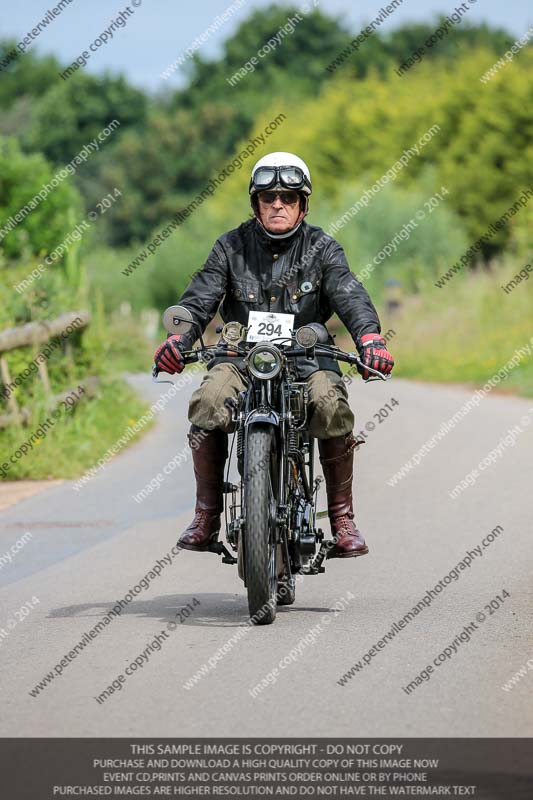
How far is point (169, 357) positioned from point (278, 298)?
61 cm

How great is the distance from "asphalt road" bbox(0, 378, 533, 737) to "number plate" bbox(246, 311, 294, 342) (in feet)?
4.27

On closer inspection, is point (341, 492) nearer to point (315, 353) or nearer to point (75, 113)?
point (315, 353)

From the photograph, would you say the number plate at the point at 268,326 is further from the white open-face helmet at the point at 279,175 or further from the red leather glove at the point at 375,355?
the white open-face helmet at the point at 279,175

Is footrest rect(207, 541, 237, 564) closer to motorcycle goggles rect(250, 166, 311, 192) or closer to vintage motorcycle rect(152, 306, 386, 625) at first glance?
vintage motorcycle rect(152, 306, 386, 625)

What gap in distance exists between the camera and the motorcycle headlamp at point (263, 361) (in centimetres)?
692

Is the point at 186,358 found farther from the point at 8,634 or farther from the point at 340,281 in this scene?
the point at 8,634

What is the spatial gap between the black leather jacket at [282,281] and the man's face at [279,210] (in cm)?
8

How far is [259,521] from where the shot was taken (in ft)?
22.1

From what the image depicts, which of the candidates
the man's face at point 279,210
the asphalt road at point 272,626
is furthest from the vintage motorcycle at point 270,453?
the man's face at point 279,210

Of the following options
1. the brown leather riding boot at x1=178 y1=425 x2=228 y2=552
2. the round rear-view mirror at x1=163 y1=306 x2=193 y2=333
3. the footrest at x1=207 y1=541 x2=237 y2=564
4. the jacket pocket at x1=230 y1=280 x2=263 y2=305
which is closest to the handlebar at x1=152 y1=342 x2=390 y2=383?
the round rear-view mirror at x1=163 y1=306 x2=193 y2=333

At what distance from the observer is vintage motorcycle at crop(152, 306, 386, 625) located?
678 centimetres

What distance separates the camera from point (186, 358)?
24.1 ft
